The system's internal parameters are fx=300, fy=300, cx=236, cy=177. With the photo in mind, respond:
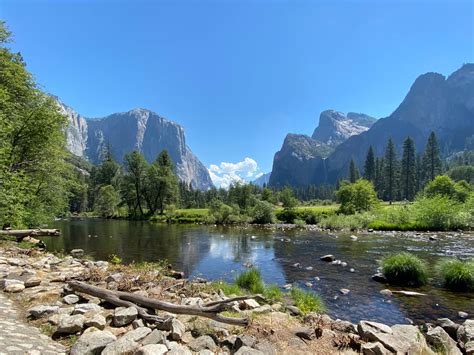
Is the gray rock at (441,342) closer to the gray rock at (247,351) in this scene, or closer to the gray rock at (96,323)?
the gray rock at (247,351)

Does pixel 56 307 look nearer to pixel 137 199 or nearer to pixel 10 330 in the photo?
pixel 10 330

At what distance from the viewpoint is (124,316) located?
5.87m

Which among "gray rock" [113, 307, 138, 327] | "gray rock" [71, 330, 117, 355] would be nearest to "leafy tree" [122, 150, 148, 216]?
"gray rock" [113, 307, 138, 327]

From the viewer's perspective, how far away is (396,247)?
83.0 ft

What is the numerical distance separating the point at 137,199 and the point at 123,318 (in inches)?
3062

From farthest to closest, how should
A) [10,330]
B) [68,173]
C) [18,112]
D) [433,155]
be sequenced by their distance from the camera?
[433,155] → [68,173] → [18,112] → [10,330]

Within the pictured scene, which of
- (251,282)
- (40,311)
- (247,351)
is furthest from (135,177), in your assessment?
(247,351)

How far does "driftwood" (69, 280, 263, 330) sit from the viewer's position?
19.8 feet

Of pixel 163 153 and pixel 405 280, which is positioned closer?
pixel 405 280

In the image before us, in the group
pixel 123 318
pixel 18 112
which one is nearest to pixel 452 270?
pixel 123 318

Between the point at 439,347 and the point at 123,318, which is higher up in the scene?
the point at 123,318

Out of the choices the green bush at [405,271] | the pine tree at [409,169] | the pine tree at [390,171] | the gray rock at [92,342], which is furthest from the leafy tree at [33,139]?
the pine tree at [409,169]

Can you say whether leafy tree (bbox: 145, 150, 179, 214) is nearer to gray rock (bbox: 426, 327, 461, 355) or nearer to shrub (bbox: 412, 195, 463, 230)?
shrub (bbox: 412, 195, 463, 230)

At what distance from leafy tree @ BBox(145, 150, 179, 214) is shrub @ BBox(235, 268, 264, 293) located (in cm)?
6453
